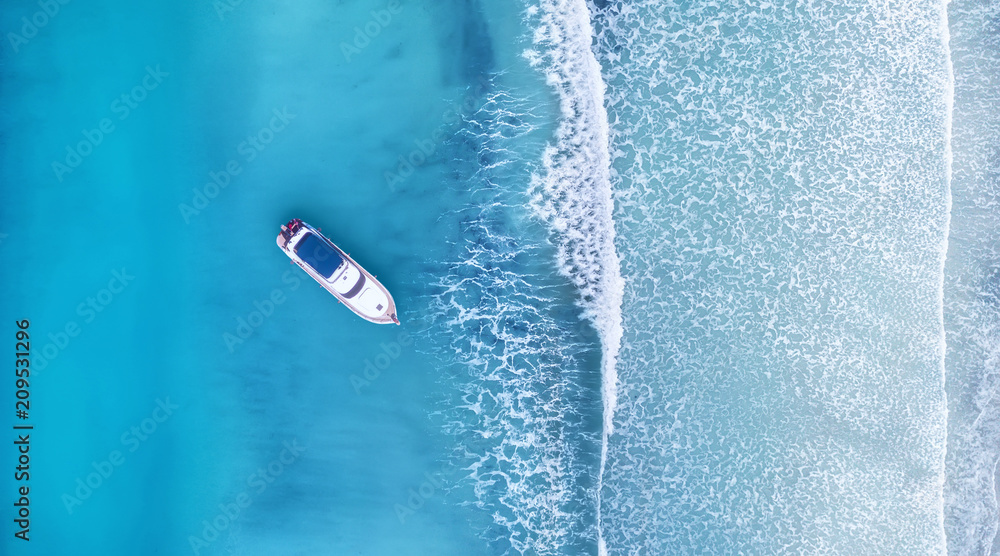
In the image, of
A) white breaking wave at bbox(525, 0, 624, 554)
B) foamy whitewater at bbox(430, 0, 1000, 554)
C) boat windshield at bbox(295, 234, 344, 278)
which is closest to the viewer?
boat windshield at bbox(295, 234, 344, 278)

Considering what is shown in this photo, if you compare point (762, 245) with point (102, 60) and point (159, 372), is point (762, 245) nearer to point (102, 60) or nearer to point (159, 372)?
point (159, 372)

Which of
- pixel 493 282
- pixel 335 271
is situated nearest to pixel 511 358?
pixel 493 282

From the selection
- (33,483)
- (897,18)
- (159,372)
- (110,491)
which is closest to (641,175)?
(897,18)

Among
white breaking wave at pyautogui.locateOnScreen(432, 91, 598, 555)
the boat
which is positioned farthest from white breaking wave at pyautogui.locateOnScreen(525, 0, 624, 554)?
the boat

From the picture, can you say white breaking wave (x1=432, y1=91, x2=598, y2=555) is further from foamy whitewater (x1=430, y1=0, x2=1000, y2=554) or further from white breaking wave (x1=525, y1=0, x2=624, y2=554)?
white breaking wave (x1=525, y1=0, x2=624, y2=554)

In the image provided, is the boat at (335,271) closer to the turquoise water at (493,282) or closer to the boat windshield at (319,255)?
the boat windshield at (319,255)

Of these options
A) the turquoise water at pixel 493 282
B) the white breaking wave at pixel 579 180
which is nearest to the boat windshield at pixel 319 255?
the turquoise water at pixel 493 282

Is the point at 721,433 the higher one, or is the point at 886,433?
the point at 721,433
